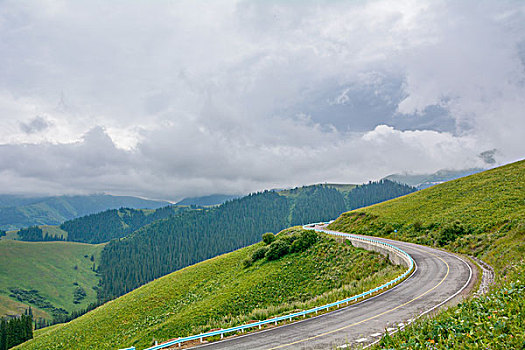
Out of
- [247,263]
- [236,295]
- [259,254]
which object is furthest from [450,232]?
[247,263]

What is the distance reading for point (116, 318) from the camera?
42.7 meters

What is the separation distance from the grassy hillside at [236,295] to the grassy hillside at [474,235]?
39.3 feet

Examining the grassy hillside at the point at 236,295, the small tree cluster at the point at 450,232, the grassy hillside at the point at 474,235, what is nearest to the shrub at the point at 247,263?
the grassy hillside at the point at 236,295

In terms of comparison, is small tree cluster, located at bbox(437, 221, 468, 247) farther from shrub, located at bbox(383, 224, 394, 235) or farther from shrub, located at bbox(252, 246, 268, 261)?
shrub, located at bbox(252, 246, 268, 261)

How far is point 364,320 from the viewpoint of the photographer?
17.5m

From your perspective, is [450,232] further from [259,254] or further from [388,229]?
[259,254]

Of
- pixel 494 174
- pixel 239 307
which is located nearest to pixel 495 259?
pixel 239 307

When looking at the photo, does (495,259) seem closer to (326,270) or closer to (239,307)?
(326,270)

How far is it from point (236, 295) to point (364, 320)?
21.0m

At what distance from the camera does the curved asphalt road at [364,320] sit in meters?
15.0

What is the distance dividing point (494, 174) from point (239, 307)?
63417mm

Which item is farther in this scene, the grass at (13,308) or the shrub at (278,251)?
the grass at (13,308)

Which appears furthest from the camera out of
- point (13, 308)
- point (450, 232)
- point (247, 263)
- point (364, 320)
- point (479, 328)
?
point (13, 308)

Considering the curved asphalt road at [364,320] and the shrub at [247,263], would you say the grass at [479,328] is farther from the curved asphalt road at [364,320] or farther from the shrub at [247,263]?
the shrub at [247,263]
